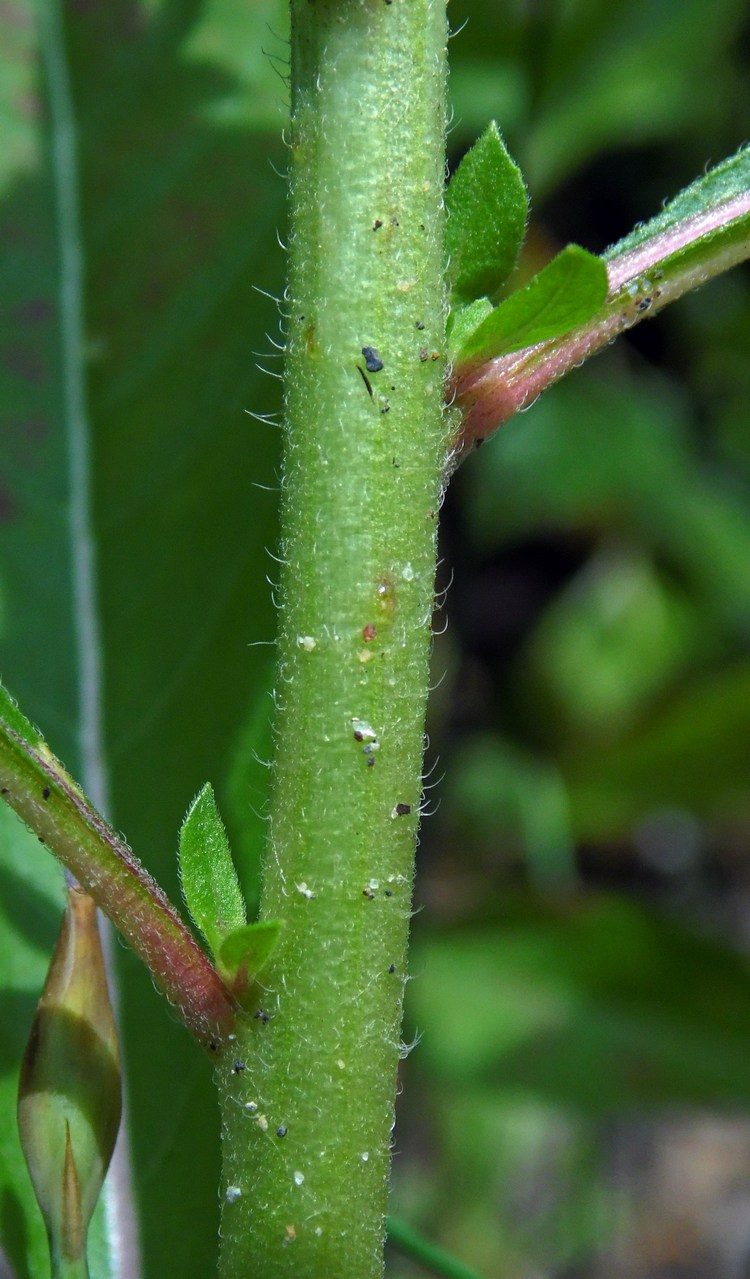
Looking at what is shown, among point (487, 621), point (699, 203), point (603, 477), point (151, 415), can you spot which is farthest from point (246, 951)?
point (487, 621)

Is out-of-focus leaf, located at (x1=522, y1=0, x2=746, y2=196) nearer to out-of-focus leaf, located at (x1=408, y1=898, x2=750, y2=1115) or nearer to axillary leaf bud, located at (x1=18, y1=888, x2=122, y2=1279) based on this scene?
out-of-focus leaf, located at (x1=408, y1=898, x2=750, y2=1115)

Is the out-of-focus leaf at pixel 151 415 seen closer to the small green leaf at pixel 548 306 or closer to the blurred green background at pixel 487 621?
the blurred green background at pixel 487 621

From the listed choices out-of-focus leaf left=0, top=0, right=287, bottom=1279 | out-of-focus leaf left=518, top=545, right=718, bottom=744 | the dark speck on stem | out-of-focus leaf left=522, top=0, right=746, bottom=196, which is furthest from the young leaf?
out-of-focus leaf left=518, top=545, right=718, bottom=744

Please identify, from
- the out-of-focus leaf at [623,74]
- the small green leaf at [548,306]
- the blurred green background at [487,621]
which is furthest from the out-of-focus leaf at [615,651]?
the small green leaf at [548,306]

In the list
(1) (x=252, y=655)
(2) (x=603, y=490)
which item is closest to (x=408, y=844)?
(1) (x=252, y=655)

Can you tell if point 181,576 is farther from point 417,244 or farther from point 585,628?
point 585,628

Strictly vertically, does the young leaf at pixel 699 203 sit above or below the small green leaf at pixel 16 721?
A: above
